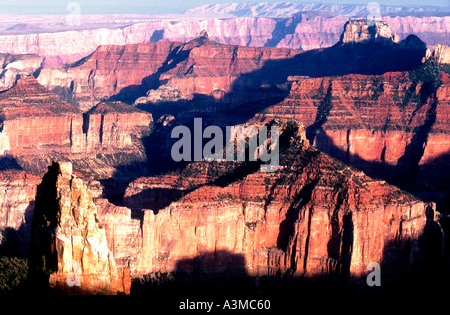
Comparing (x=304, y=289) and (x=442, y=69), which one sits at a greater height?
(x=442, y=69)

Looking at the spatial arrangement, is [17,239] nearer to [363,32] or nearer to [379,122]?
[379,122]

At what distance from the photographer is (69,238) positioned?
30672 mm

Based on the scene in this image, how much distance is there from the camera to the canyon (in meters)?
57.4

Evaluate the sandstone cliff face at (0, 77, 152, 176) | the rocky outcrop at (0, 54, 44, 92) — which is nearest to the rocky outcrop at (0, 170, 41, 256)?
the sandstone cliff face at (0, 77, 152, 176)

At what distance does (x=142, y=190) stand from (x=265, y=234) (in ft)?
29.6

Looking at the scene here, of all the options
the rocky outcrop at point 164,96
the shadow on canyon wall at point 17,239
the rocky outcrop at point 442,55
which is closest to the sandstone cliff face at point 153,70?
the rocky outcrop at point 164,96

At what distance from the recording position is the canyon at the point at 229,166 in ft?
188

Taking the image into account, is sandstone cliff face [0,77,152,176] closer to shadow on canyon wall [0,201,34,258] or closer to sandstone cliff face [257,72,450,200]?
sandstone cliff face [257,72,450,200]

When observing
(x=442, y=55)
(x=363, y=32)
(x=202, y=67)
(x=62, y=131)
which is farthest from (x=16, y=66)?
(x=442, y=55)

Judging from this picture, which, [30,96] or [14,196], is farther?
[30,96]

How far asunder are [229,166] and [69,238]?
37.0m
